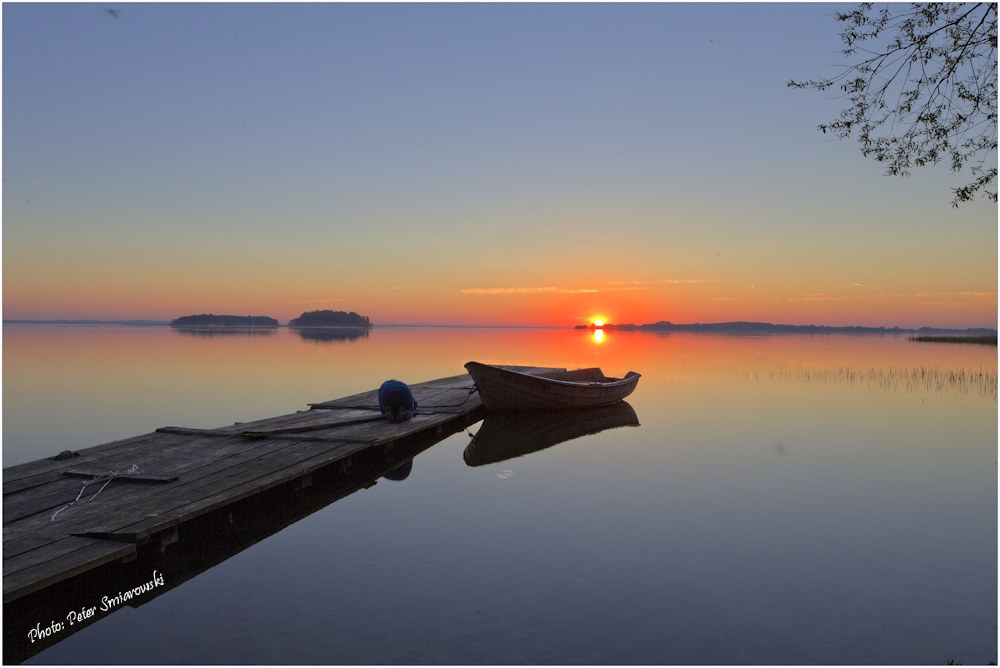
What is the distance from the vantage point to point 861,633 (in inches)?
256

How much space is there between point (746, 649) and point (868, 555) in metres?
3.61

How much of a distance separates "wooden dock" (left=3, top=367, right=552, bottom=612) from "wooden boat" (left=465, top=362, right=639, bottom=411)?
5015 millimetres

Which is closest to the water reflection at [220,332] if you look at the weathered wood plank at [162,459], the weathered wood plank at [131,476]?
the weathered wood plank at [162,459]

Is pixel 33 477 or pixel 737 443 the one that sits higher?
pixel 33 477

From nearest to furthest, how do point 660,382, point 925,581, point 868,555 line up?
1. point 925,581
2. point 868,555
3. point 660,382

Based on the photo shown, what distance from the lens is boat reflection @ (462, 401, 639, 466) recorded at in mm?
15617

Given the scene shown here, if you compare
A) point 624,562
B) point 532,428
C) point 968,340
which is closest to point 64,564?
point 624,562

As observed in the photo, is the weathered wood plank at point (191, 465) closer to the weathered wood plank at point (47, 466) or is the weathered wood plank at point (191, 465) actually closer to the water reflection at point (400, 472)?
the weathered wood plank at point (47, 466)

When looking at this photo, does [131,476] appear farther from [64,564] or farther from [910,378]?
[910,378]

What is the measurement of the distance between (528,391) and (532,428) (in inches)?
63.0

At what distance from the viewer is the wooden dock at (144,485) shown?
6121 mm

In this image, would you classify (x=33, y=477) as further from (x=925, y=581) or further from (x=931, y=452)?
(x=931, y=452)

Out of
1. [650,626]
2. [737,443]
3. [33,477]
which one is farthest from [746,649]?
[737,443]

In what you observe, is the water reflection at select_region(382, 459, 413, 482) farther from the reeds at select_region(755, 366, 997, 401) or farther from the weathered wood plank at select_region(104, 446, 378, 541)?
the reeds at select_region(755, 366, 997, 401)
